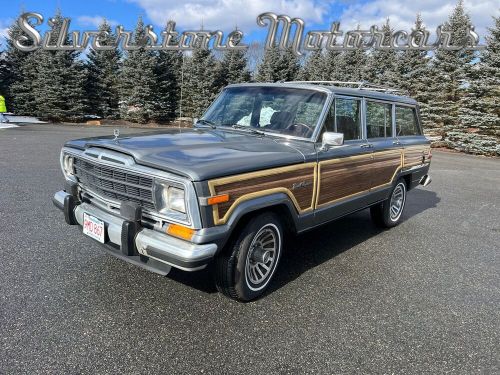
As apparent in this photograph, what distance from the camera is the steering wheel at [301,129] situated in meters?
4.00

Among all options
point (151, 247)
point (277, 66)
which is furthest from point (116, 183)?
point (277, 66)

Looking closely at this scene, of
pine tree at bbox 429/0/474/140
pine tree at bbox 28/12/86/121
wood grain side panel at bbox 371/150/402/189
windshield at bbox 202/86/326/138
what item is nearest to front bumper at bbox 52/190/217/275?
windshield at bbox 202/86/326/138

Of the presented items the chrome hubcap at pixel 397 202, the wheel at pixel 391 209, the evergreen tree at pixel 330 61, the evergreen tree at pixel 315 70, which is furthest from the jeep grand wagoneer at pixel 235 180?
the evergreen tree at pixel 330 61

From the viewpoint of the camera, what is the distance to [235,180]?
2.98 metres

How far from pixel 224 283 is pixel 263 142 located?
4.61 feet

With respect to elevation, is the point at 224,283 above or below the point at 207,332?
above

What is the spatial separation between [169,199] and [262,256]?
104 cm

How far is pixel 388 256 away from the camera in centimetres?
477

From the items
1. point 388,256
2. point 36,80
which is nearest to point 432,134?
point 388,256

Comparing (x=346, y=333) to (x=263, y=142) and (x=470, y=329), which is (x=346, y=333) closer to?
(x=470, y=329)

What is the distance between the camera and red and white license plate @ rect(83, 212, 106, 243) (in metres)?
3.22

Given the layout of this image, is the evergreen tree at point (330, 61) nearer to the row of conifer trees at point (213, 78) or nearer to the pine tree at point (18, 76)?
the row of conifer trees at point (213, 78)

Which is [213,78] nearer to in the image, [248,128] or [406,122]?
[406,122]

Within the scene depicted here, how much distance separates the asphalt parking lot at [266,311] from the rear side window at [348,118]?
1.48 metres
